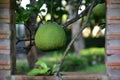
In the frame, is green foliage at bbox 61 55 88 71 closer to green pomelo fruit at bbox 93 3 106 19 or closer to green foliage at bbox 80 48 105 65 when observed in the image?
green foliage at bbox 80 48 105 65

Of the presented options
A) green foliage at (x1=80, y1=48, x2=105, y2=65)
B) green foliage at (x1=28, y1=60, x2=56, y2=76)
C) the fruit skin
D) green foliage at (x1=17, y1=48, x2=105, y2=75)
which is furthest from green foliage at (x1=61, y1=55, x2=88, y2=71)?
the fruit skin

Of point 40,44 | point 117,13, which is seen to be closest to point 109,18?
point 117,13

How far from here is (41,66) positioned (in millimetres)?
3760

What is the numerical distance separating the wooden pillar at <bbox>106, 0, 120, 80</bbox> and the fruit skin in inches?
→ 18.7

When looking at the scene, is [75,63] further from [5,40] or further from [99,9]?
[5,40]

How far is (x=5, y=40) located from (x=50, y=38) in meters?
0.57

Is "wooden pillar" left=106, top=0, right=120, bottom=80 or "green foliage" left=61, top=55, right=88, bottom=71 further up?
"wooden pillar" left=106, top=0, right=120, bottom=80

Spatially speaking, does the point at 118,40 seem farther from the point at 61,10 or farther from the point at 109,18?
the point at 61,10

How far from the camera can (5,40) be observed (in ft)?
12.3

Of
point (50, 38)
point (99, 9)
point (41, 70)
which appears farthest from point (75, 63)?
point (50, 38)

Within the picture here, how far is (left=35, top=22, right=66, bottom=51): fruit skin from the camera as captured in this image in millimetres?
3312

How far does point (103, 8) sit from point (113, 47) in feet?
1.52

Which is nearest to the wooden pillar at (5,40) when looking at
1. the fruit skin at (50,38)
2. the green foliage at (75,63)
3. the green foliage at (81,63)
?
the fruit skin at (50,38)

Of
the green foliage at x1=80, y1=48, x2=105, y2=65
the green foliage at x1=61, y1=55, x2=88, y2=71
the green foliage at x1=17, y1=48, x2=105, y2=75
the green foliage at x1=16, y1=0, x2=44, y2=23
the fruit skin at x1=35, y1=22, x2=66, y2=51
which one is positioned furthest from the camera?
the green foliage at x1=80, y1=48, x2=105, y2=65
